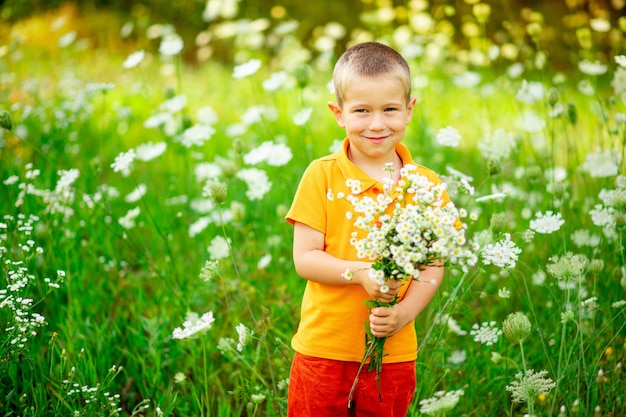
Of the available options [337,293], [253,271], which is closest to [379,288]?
[337,293]

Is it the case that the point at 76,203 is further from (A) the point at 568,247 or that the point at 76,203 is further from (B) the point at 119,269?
(A) the point at 568,247

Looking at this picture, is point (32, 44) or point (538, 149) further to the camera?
point (32, 44)

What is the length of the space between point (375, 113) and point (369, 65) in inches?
4.5

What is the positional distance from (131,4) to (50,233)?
6905 mm

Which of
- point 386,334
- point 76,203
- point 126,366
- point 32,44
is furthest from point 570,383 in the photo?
point 32,44

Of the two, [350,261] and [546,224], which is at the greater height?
[350,261]

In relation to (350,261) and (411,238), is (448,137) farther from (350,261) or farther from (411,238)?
(411,238)

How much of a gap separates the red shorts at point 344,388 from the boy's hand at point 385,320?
0.51 ft

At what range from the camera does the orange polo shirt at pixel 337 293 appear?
1485 millimetres

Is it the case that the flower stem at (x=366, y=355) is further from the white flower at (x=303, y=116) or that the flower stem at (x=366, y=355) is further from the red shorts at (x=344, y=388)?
the white flower at (x=303, y=116)

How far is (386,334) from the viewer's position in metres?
1.38

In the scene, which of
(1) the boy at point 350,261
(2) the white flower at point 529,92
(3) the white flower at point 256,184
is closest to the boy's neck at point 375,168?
(1) the boy at point 350,261

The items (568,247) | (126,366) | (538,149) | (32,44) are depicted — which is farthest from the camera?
(32,44)

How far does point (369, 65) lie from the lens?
4.82 ft
